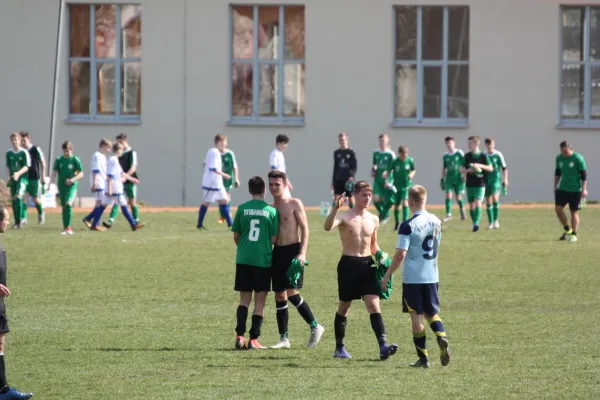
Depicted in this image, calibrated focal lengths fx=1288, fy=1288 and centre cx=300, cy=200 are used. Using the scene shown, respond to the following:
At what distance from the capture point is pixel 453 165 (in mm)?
30125

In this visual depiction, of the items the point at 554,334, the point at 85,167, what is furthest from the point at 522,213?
the point at 554,334

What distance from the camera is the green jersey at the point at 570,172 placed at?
24031 millimetres

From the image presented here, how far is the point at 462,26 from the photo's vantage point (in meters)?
37.4

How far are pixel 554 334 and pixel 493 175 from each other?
1447cm

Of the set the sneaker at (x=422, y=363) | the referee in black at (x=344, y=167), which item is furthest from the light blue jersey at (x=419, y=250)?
the referee in black at (x=344, y=167)

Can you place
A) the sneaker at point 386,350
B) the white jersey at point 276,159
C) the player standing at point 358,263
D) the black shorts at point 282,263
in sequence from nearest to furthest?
the sneaker at point 386,350 → the player standing at point 358,263 → the black shorts at point 282,263 → the white jersey at point 276,159

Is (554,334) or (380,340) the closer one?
(380,340)

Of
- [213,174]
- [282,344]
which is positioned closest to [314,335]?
[282,344]

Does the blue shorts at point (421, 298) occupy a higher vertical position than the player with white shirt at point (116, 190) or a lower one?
lower

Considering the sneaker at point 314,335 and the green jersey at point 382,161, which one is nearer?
the sneaker at point 314,335

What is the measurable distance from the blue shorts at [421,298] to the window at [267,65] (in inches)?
1049

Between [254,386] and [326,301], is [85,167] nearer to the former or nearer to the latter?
[326,301]

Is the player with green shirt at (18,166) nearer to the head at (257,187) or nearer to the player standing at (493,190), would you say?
the player standing at (493,190)

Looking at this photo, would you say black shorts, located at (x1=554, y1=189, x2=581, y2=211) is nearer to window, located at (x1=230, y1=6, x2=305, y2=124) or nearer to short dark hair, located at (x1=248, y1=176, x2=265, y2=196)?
short dark hair, located at (x1=248, y1=176, x2=265, y2=196)
